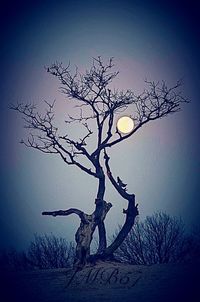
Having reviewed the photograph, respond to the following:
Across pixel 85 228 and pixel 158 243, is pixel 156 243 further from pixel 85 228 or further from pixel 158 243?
pixel 85 228

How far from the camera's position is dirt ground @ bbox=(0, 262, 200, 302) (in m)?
9.02

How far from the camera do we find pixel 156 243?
23594 millimetres

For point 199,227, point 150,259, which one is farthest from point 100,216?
point 199,227

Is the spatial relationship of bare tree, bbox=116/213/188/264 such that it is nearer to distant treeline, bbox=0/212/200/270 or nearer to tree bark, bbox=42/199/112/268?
distant treeline, bbox=0/212/200/270

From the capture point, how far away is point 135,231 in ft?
84.0

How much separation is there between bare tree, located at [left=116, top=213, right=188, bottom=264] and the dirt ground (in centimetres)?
1107

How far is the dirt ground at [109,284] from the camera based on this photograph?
9016mm

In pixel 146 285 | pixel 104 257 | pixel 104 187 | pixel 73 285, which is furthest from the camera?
pixel 104 187

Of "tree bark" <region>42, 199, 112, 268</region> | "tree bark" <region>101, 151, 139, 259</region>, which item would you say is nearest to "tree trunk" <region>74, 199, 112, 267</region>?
"tree bark" <region>42, 199, 112, 268</region>

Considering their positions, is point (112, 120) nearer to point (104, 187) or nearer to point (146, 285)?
point (104, 187)

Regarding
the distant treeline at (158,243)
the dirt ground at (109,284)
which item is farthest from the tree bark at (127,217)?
the distant treeline at (158,243)

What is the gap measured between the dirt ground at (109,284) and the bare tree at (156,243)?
36.3 feet

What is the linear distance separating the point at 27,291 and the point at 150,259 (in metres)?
15.3

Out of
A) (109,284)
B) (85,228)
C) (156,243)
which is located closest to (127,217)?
(85,228)
